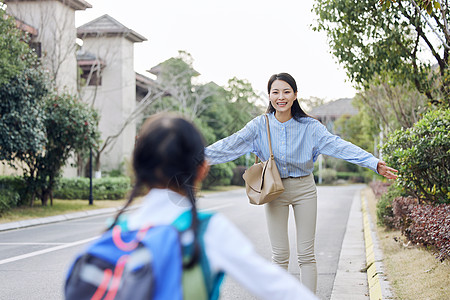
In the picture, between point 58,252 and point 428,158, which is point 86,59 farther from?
point 428,158

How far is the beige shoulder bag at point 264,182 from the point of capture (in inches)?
162

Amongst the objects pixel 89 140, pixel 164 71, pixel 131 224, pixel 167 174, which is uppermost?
pixel 164 71

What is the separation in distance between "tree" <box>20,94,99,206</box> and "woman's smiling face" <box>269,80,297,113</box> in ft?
40.2

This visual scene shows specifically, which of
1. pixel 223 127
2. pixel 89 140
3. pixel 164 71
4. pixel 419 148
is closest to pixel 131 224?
pixel 419 148

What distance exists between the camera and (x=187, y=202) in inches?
73.1

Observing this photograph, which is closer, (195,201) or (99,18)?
(195,201)

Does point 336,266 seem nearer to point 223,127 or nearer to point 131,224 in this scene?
point 131,224

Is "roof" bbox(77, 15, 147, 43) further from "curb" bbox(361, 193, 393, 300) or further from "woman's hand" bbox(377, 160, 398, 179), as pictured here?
"woman's hand" bbox(377, 160, 398, 179)

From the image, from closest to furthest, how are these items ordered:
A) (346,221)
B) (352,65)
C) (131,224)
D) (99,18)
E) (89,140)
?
(131,224) → (352,65) → (346,221) → (89,140) → (99,18)

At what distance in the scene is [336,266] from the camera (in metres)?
7.76

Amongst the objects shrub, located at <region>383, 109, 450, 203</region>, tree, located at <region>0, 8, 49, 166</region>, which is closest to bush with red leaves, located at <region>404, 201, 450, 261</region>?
shrub, located at <region>383, 109, 450, 203</region>

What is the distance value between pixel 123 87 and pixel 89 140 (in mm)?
12759

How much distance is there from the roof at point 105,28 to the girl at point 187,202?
2583 centimetres

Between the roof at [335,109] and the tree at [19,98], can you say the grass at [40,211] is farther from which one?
the roof at [335,109]
